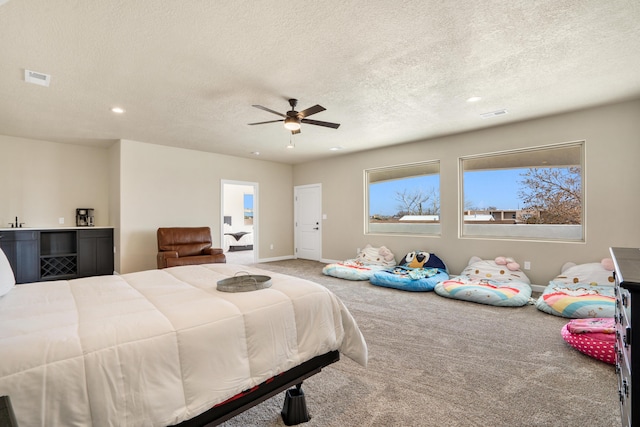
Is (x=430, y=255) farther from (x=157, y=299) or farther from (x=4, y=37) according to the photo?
(x=4, y=37)

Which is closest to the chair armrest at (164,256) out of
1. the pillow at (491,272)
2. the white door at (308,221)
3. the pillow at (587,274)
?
the white door at (308,221)

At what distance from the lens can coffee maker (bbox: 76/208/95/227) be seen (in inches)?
232

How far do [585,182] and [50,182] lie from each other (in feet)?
29.8

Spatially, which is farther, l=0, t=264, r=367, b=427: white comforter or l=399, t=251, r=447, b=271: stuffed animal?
l=399, t=251, r=447, b=271: stuffed animal

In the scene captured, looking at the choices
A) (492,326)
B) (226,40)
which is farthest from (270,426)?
(226,40)

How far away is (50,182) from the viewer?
5676 mm

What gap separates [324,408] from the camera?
5.96ft

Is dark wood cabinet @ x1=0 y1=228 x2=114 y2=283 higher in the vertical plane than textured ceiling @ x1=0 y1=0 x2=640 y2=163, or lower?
lower

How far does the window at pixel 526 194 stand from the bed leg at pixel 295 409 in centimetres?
458

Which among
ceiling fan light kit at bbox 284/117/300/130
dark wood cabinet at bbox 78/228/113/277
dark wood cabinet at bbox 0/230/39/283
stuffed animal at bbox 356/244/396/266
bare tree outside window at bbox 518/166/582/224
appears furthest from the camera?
stuffed animal at bbox 356/244/396/266

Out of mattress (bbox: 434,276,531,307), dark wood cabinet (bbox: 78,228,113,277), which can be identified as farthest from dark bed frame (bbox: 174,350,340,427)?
dark wood cabinet (bbox: 78,228,113,277)

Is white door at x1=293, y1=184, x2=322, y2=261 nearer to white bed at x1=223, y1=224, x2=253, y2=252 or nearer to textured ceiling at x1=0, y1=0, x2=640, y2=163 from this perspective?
white bed at x1=223, y1=224, x2=253, y2=252

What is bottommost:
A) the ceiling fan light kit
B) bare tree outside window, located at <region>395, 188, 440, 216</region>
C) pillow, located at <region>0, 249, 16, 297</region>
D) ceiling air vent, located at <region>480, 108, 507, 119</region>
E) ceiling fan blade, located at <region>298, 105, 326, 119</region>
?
pillow, located at <region>0, 249, 16, 297</region>

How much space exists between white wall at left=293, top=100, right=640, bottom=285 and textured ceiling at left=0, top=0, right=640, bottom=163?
1.12 ft
